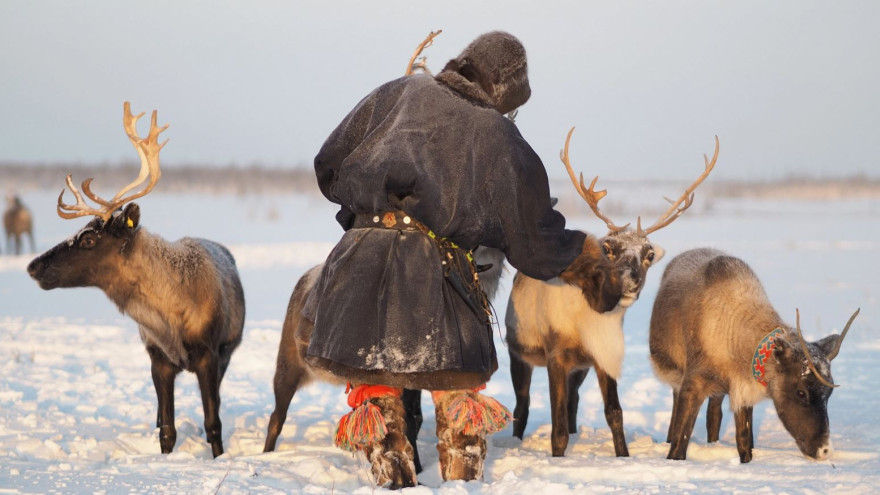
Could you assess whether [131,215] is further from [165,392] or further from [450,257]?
[450,257]

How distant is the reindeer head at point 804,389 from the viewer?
19.0ft

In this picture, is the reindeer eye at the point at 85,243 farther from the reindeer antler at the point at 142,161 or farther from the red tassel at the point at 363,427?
the red tassel at the point at 363,427

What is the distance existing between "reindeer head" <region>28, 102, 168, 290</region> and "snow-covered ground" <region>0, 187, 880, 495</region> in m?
1.13

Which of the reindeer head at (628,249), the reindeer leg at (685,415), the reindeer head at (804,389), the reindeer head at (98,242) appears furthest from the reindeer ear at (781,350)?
the reindeer head at (98,242)

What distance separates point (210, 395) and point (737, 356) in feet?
12.1

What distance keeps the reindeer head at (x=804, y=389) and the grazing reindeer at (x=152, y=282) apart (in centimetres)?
389

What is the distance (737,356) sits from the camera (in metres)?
6.25

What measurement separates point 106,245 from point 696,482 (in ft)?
14.2

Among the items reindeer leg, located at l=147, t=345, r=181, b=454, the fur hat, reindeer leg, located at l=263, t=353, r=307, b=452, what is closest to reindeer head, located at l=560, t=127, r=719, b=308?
the fur hat

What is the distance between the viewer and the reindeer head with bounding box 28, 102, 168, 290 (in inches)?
255

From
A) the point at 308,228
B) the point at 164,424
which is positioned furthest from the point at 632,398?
the point at 308,228

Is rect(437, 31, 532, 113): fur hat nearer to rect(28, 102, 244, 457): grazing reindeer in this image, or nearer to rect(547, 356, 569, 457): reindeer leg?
rect(547, 356, 569, 457): reindeer leg

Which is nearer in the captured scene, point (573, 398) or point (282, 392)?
point (282, 392)

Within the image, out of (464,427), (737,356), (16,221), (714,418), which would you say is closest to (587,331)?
(737,356)
